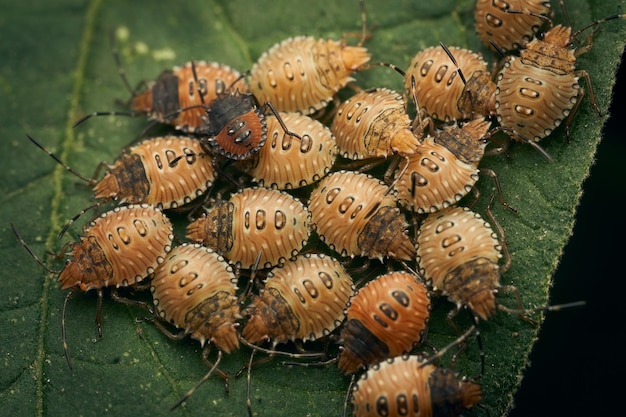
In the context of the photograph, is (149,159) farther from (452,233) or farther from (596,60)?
(596,60)

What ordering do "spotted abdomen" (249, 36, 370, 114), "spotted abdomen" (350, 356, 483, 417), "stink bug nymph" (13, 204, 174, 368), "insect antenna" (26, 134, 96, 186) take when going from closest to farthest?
"spotted abdomen" (350, 356, 483, 417) < "stink bug nymph" (13, 204, 174, 368) < "spotted abdomen" (249, 36, 370, 114) < "insect antenna" (26, 134, 96, 186)

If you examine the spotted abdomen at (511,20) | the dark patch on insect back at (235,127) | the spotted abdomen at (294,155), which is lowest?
the spotted abdomen at (294,155)

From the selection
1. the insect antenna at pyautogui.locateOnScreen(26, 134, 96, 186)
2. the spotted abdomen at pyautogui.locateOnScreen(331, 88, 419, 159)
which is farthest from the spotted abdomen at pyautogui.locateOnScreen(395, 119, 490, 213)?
the insect antenna at pyautogui.locateOnScreen(26, 134, 96, 186)

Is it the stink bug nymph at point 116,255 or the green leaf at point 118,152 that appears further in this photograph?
the stink bug nymph at point 116,255

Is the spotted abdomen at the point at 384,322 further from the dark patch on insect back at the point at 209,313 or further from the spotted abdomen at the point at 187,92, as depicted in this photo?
the spotted abdomen at the point at 187,92

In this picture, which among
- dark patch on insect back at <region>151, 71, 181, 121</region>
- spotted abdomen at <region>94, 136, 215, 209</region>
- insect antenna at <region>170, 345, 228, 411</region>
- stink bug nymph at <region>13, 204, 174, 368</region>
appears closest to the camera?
insect antenna at <region>170, 345, 228, 411</region>

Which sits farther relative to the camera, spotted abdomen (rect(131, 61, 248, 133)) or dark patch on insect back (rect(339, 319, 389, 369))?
spotted abdomen (rect(131, 61, 248, 133))

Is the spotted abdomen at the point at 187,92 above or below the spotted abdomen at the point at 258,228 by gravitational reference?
above

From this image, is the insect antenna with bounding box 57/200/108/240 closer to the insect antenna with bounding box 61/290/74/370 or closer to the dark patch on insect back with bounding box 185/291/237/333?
the insect antenna with bounding box 61/290/74/370

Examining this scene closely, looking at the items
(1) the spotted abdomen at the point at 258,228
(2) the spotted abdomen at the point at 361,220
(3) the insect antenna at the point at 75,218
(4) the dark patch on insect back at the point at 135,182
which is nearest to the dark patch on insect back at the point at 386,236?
(2) the spotted abdomen at the point at 361,220
